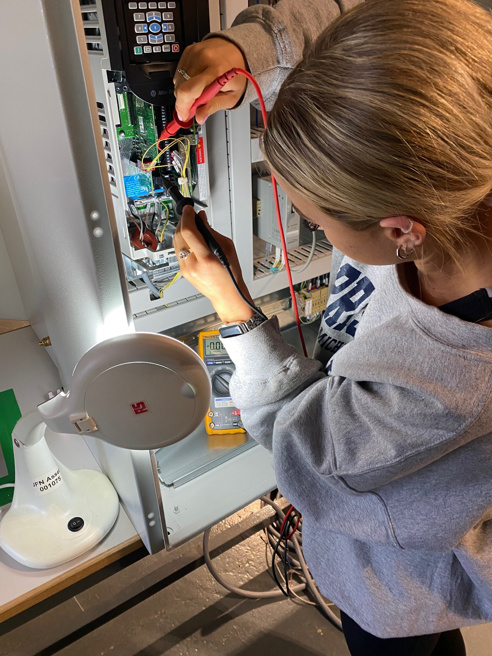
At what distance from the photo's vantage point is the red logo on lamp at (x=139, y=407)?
0.59 meters

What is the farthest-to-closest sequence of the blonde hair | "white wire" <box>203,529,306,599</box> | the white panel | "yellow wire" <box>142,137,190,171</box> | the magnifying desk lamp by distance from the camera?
"white wire" <box>203,529,306,599</box>, the white panel, "yellow wire" <box>142,137,190,171</box>, the magnifying desk lamp, the blonde hair

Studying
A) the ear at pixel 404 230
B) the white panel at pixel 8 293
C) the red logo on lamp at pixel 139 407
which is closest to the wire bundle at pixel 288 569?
the white panel at pixel 8 293

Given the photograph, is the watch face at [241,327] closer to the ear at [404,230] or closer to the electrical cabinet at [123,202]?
the electrical cabinet at [123,202]

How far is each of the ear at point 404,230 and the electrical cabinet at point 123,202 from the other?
1.01 ft

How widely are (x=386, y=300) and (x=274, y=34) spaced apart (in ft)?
1.64

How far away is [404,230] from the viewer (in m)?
0.54

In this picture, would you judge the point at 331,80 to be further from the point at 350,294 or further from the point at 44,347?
the point at 44,347

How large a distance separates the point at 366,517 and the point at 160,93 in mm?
778

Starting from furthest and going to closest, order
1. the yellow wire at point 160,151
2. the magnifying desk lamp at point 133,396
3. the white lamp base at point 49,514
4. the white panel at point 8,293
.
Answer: the white panel at point 8,293 < the yellow wire at point 160,151 < the white lamp base at point 49,514 < the magnifying desk lamp at point 133,396

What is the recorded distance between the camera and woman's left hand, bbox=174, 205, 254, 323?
2.44ft

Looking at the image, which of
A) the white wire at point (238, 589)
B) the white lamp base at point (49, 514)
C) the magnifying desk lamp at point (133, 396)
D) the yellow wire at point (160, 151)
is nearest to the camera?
the magnifying desk lamp at point (133, 396)

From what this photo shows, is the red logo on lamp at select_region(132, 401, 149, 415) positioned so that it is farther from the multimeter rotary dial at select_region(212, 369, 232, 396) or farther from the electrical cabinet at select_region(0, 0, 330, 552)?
the multimeter rotary dial at select_region(212, 369, 232, 396)

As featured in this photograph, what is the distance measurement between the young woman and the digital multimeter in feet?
1.20

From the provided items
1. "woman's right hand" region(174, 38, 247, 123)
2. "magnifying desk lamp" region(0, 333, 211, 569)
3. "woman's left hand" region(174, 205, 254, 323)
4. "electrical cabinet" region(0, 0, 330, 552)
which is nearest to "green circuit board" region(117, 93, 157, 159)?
"electrical cabinet" region(0, 0, 330, 552)
